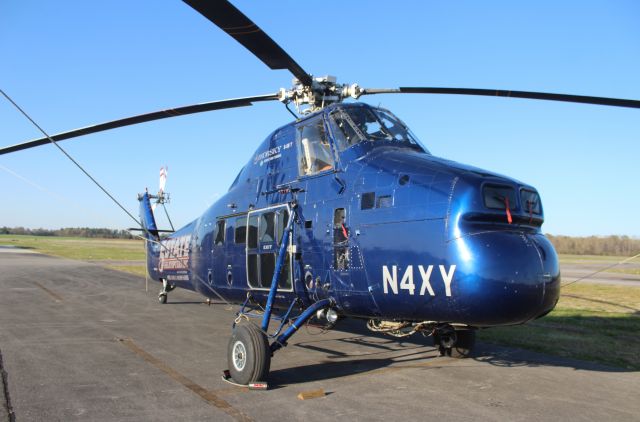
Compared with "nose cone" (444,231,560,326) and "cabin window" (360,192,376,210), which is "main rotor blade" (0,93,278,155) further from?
"nose cone" (444,231,560,326)

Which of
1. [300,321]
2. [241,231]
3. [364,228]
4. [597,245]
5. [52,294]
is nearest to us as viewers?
[364,228]

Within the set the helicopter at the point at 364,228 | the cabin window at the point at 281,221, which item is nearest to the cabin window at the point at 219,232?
the helicopter at the point at 364,228

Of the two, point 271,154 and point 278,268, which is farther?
point 271,154

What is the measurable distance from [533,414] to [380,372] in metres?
2.51

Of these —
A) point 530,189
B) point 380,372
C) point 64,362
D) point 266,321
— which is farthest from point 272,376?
point 530,189

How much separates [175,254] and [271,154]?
570cm

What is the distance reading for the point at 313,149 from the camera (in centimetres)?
816

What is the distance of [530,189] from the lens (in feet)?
20.9

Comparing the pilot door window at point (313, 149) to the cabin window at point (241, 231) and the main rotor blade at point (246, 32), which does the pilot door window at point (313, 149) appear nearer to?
the main rotor blade at point (246, 32)

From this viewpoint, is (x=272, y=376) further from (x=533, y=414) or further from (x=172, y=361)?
(x=533, y=414)

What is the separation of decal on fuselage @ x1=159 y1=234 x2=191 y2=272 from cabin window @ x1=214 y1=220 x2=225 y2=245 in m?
1.93

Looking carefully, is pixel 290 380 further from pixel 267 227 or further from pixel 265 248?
pixel 267 227

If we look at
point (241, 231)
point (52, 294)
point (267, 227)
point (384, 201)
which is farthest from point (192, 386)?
point (52, 294)

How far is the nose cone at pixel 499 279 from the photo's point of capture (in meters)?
5.49
